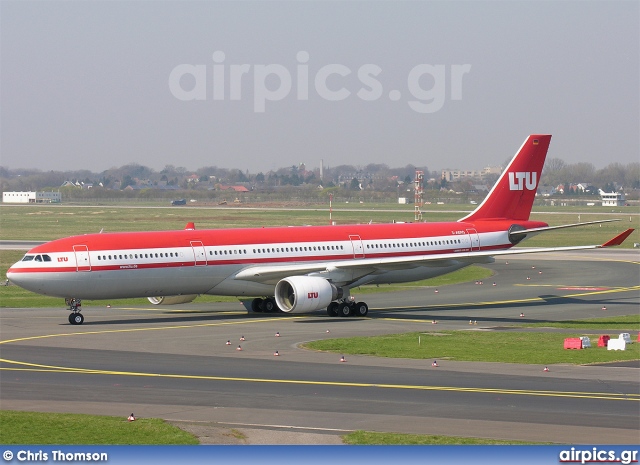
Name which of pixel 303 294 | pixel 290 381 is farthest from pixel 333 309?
pixel 290 381

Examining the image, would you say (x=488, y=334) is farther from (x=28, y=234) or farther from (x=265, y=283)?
(x=28, y=234)

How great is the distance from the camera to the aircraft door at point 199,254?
4822 centimetres

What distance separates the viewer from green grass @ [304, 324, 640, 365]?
35.9m

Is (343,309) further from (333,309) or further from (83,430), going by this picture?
(83,430)

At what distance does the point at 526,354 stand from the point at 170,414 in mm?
16261

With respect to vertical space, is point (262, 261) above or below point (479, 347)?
above

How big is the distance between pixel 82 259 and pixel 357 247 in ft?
49.5

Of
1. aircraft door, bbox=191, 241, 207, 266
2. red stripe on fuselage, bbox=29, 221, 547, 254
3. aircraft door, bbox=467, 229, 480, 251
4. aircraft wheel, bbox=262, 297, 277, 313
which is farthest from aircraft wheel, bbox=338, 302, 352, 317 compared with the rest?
aircraft door, bbox=467, 229, 480, 251

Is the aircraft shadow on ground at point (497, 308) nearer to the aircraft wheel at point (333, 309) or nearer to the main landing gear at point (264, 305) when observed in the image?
the aircraft wheel at point (333, 309)

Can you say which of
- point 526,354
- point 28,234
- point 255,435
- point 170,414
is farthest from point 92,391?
point 28,234

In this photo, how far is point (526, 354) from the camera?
36.8 meters

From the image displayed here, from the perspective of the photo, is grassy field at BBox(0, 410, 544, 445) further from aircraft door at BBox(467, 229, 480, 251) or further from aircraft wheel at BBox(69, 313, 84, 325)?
aircraft door at BBox(467, 229, 480, 251)

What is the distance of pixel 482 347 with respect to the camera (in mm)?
38781

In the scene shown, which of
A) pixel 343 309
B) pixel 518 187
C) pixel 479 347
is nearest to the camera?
pixel 479 347
